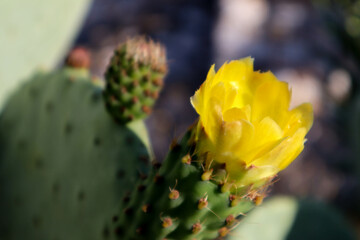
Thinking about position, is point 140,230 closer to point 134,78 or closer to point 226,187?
point 226,187

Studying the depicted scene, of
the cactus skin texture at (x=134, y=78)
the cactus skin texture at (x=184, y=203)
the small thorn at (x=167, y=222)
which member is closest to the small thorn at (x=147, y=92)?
the cactus skin texture at (x=134, y=78)

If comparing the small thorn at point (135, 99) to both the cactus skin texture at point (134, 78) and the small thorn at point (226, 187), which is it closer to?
the cactus skin texture at point (134, 78)

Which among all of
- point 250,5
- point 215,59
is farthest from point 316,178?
point 250,5

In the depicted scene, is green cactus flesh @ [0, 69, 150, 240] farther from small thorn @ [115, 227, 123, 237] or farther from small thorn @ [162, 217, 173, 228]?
small thorn @ [162, 217, 173, 228]

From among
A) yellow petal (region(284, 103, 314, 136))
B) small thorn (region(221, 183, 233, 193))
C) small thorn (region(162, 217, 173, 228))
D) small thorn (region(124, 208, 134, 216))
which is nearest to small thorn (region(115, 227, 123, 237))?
small thorn (region(124, 208, 134, 216))

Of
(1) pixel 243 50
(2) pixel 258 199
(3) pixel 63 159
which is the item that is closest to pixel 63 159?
(3) pixel 63 159
